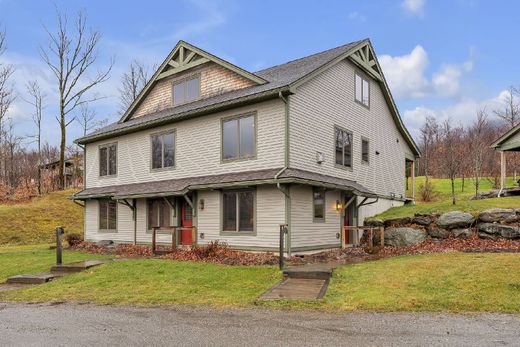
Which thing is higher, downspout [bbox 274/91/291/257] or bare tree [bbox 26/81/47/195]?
bare tree [bbox 26/81/47/195]

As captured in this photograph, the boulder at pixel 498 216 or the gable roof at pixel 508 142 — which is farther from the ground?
the gable roof at pixel 508 142

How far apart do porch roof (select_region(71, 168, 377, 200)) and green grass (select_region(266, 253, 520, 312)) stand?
3620 mm

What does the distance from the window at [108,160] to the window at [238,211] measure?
8569 millimetres

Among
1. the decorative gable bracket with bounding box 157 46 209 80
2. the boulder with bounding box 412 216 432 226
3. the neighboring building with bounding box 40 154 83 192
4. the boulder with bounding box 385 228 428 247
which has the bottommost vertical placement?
the boulder with bounding box 385 228 428 247

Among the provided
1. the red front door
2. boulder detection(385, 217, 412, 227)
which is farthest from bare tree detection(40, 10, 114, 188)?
boulder detection(385, 217, 412, 227)

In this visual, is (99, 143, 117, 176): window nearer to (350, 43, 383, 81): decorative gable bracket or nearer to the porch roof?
the porch roof

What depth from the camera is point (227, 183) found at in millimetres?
14273

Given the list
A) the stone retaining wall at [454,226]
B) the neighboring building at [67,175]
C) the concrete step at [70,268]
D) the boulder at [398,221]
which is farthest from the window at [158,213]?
the neighboring building at [67,175]

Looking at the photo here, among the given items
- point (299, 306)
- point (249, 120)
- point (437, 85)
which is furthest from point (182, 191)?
point (437, 85)

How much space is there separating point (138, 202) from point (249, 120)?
7252 millimetres

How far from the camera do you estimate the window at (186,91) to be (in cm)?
1884

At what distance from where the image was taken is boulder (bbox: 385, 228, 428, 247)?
15.6m

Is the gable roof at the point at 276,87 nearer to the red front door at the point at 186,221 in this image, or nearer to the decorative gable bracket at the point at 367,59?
the decorative gable bracket at the point at 367,59

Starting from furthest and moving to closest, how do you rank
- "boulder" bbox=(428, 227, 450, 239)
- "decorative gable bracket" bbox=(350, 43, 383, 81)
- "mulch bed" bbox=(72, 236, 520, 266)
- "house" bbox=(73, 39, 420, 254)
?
1. "decorative gable bracket" bbox=(350, 43, 383, 81)
2. "boulder" bbox=(428, 227, 450, 239)
3. "house" bbox=(73, 39, 420, 254)
4. "mulch bed" bbox=(72, 236, 520, 266)
